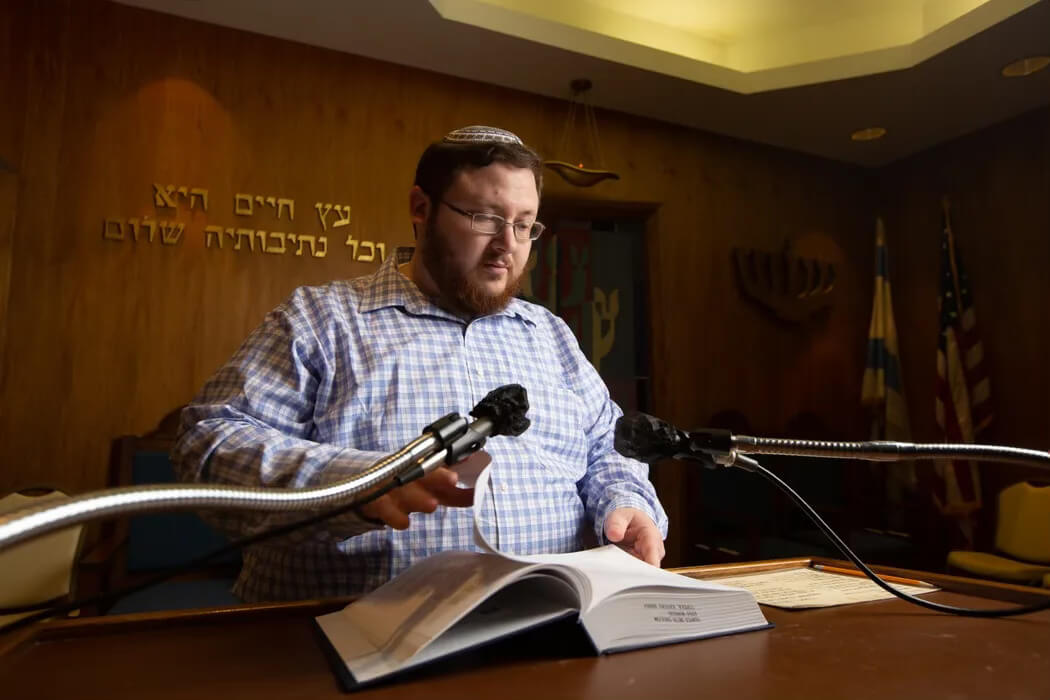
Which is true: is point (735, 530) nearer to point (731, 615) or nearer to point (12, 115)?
point (731, 615)

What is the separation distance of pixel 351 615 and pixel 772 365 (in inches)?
161

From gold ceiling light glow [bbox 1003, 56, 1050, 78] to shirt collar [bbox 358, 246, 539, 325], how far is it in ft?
10.7

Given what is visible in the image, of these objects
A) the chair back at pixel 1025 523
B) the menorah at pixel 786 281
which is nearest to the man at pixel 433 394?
the chair back at pixel 1025 523

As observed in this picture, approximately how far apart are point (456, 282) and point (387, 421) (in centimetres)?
34

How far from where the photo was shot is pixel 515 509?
117 cm

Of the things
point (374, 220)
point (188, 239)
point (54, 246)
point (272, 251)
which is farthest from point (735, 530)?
point (54, 246)

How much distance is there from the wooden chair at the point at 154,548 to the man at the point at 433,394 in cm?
106

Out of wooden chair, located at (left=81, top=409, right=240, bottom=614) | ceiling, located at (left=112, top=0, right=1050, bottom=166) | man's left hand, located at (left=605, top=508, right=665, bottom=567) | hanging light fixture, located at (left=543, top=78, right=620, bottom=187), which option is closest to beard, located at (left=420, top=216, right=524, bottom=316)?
man's left hand, located at (left=605, top=508, right=665, bottom=567)

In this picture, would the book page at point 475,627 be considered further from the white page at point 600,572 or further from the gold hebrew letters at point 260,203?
the gold hebrew letters at point 260,203

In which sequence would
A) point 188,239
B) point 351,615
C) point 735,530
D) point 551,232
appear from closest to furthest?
point 351,615 → point 188,239 → point 735,530 → point 551,232

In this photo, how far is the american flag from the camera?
146 inches

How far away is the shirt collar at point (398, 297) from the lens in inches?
52.2

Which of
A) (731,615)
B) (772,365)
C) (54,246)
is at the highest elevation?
(54,246)

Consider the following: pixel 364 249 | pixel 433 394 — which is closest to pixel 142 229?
pixel 364 249
